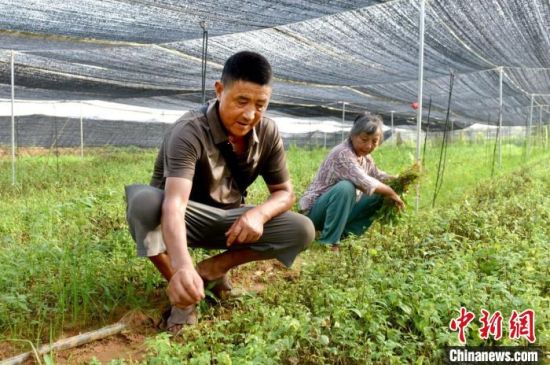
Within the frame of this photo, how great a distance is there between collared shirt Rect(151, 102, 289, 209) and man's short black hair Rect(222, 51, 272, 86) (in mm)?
264

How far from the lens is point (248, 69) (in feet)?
7.19

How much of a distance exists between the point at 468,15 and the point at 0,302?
474 centimetres

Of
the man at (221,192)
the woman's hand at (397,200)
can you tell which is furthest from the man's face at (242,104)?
the woman's hand at (397,200)

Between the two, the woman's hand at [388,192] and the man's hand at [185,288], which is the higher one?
the woman's hand at [388,192]

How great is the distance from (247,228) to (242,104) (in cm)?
58

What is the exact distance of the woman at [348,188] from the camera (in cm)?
373

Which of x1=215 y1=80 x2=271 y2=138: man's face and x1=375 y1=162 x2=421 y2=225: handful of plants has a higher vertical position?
x1=215 y1=80 x2=271 y2=138: man's face

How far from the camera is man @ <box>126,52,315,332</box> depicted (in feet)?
7.19

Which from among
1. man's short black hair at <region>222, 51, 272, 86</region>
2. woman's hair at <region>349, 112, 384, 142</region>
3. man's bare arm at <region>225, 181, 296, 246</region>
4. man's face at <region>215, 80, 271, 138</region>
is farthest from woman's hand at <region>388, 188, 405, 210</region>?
man's short black hair at <region>222, 51, 272, 86</region>

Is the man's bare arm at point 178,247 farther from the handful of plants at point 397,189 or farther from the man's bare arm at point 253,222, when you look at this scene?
the handful of plants at point 397,189

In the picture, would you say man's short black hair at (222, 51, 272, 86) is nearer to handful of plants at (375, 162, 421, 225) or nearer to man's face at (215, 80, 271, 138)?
man's face at (215, 80, 271, 138)

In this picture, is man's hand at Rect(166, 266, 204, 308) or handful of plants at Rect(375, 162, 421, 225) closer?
man's hand at Rect(166, 266, 204, 308)

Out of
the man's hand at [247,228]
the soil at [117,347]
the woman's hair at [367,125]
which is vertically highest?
the woman's hair at [367,125]

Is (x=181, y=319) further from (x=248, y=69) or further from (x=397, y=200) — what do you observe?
(x=397, y=200)
